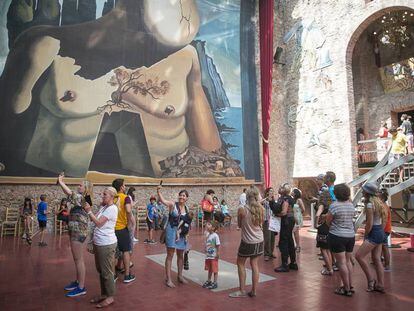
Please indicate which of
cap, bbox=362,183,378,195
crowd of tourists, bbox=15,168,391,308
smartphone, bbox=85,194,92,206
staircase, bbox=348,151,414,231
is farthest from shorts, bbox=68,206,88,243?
staircase, bbox=348,151,414,231

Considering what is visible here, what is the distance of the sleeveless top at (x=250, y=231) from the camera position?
14.4 feet

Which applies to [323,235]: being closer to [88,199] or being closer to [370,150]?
[88,199]

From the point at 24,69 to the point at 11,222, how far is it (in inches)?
202

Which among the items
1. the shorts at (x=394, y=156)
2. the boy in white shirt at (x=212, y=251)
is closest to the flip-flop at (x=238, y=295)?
the boy in white shirt at (x=212, y=251)

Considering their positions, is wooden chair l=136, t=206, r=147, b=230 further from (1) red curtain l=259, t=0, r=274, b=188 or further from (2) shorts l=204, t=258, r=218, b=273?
(2) shorts l=204, t=258, r=218, b=273

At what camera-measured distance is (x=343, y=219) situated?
14.7ft

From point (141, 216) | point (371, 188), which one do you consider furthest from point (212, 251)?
point (141, 216)

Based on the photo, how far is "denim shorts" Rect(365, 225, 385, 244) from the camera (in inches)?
185

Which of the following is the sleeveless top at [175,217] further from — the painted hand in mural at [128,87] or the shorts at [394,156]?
the shorts at [394,156]

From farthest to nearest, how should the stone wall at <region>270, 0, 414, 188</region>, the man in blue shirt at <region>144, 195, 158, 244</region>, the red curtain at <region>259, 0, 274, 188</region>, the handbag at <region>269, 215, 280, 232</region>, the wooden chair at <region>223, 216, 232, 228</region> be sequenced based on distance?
1. the red curtain at <region>259, 0, 274, 188</region>
2. the stone wall at <region>270, 0, 414, 188</region>
3. the wooden chair at <region>223, 216, 232, 228</region>
4. the man in blue shirt at <region>144, 195, 158, 244</region>
5. the handbag at <region>269, 215, 280, 232</region>

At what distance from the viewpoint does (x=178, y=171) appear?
13.7 meters

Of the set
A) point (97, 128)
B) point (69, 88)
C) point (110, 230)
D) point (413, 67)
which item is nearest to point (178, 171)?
point (97, 128)

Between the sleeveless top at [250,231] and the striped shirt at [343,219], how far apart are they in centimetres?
109

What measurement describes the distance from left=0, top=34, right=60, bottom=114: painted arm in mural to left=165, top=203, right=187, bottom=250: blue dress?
27.7 ft
